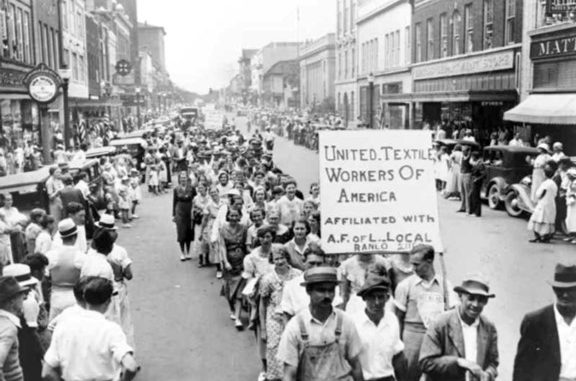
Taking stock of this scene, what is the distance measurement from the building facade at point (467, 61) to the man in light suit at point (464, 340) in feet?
86.3

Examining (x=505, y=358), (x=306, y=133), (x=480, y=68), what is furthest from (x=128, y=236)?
(x=306, y=133)

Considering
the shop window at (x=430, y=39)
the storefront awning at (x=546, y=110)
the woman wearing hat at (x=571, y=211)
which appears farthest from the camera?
the shop window at (x=430, y=39)

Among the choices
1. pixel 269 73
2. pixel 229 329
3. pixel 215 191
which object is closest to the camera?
pixel 229 329

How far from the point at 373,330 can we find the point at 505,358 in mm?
3319

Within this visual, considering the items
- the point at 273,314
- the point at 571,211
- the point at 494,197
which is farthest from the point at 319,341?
the point at 494,197

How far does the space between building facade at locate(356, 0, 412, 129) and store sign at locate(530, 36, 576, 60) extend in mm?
11772

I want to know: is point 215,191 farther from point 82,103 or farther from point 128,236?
point 82,103

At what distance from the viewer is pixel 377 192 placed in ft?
22.1

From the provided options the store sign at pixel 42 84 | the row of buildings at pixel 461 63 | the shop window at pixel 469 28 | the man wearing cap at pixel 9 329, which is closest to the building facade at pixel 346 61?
the row of buildings at pixel 461 63

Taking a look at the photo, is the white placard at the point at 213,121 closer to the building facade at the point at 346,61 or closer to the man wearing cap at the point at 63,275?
the building facade at the point at 346,61

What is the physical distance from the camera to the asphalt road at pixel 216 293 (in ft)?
27.1

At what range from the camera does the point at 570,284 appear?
15.6ft

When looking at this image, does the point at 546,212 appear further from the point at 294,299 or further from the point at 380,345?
the point at 380,345

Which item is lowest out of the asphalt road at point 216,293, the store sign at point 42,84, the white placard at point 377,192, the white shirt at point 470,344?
the asphalt road at point 216,293
